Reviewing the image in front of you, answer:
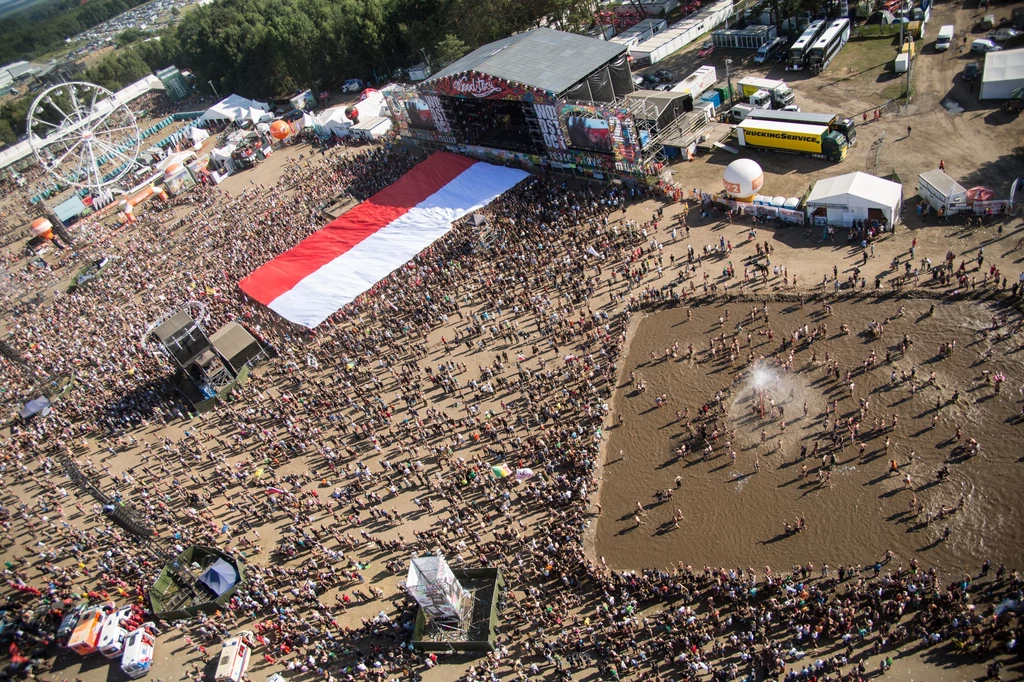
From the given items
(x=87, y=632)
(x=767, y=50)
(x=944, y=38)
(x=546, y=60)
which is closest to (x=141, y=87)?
(x=546, y=60)

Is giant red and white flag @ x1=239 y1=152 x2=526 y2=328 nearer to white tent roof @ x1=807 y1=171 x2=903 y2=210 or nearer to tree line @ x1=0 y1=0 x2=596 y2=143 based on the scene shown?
white tent roof @ x1=807 y1=171 x2=903 y2=210

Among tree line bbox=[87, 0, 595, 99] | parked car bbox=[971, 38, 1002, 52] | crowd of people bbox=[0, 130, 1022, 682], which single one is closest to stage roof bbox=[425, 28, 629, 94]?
crowd of people bbox=[0, 130, 1022, 682]

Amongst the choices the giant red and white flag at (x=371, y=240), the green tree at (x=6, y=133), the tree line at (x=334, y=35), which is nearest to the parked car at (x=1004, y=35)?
the giant red and white flag at (x=371, y=240)

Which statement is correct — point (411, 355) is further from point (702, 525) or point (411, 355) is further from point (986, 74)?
point (986, 74)

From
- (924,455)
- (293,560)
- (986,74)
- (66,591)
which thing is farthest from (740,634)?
(986,74)

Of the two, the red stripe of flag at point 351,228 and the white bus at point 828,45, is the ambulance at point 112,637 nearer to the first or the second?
the red stripe of flag at point 351,228

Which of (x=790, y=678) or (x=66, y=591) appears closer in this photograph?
(x=790, y=678)

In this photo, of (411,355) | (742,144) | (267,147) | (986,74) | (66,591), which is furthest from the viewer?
(267,147)
